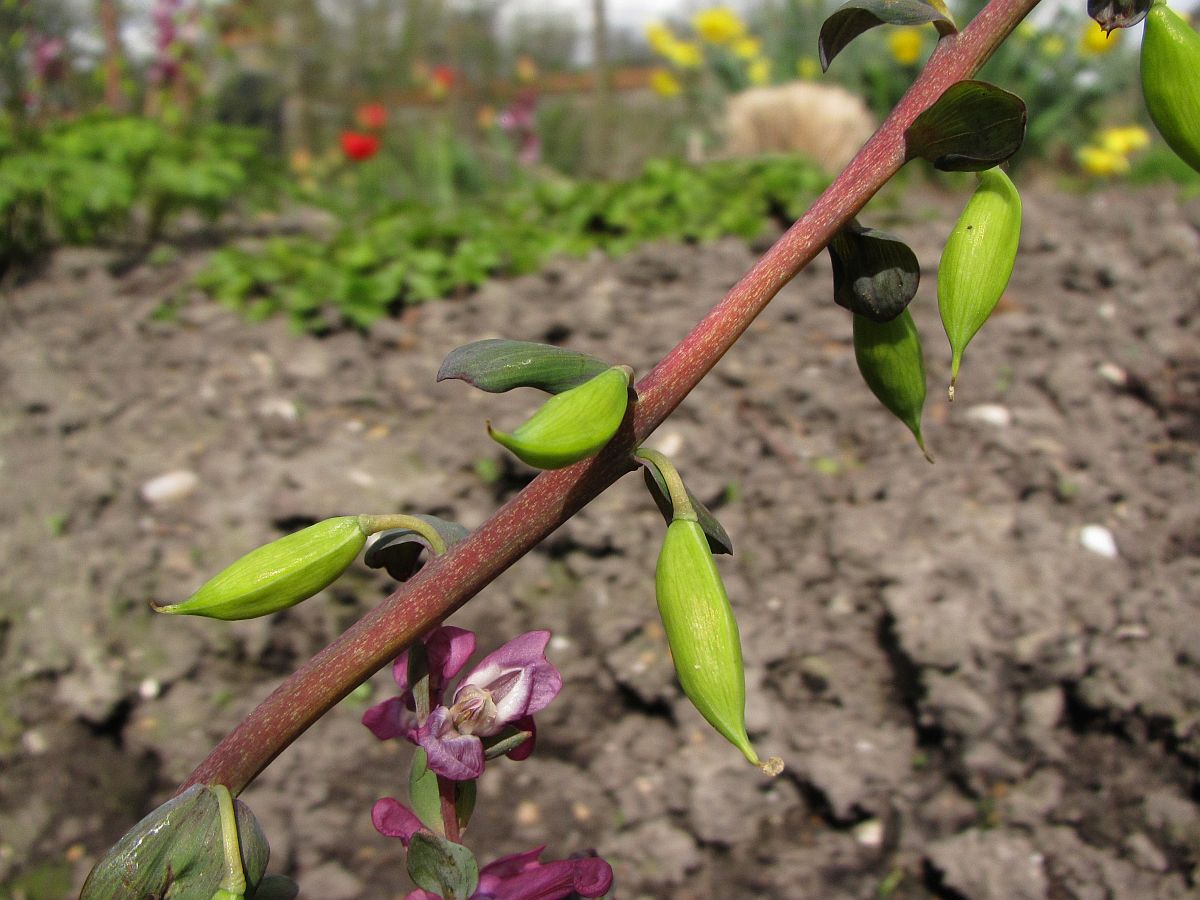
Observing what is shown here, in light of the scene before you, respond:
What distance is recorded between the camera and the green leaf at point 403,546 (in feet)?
1.60

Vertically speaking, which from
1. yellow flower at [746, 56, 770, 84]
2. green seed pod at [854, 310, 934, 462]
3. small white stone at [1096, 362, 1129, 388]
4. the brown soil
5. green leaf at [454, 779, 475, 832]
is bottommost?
the brown soil

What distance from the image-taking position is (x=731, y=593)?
1.45 m

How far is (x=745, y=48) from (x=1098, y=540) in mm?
3609

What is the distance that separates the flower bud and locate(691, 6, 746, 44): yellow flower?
14.8ft

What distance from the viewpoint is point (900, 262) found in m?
0.46

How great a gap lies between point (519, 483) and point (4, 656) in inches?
30.0

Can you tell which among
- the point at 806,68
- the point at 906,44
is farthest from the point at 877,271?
the point at 806,68

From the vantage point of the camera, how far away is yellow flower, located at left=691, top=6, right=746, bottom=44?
4430mm

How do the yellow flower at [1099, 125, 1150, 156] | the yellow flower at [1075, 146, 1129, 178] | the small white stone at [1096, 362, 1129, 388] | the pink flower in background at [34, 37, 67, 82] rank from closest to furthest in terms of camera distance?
the small white stone at [1096, 362, 1129, 388]
the pink flower in background at [34, 37, 67, 82]
the yellow flower at [1075, 146, 1129, 178]
the yellow flower at [1099, 125, 1150, 156]

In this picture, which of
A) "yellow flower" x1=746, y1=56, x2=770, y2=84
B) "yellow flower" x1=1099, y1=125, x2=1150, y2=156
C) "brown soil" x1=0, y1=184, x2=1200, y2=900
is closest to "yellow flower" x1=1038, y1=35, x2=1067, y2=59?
"yellow flower" x1=1099, y1=125, x2=1150, y2=156

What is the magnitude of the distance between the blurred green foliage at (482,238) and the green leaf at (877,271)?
5.47 ft

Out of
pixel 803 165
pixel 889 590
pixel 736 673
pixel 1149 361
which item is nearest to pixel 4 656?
pixel 889 590

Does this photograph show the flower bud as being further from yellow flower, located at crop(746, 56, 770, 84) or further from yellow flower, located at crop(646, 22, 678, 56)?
yellow flower, located at crop(646, 22, 678, 56)

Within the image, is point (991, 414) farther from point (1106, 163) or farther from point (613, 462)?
point (1106, 163)
